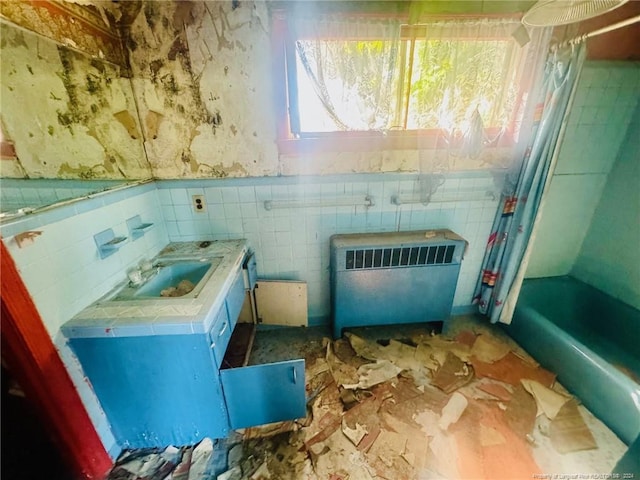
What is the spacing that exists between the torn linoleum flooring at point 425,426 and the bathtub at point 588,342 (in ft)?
0.32

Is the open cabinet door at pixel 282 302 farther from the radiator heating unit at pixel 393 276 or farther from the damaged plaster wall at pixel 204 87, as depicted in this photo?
the damaged plaster wall at pixel 204 87

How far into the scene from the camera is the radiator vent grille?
5.75 feet

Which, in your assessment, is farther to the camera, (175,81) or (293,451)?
(175,81)

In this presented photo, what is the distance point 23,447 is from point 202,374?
0.74 m

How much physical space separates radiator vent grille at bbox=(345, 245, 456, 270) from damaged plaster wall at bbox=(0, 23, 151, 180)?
1542mm

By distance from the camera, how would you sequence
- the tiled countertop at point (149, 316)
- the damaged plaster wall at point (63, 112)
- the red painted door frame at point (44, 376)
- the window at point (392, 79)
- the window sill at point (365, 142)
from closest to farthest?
1. the red painted door frame at point (44, 376)
2. the tiled countertop at point (149, 316)
3. the damaged plaster wall at point (63, 112)
4. the window at point (392, 79)
5. the window sill at point (365, 142)

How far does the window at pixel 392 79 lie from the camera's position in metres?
1.45

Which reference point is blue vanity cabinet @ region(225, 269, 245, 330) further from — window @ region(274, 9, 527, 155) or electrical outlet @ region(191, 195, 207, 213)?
window @ region(274, 9, 527, 155)

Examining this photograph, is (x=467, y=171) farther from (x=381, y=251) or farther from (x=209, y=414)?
(x=209, y=414)

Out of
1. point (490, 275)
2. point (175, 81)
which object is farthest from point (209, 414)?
point (490, 275)

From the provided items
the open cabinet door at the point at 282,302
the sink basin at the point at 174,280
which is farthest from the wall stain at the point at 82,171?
the open cabinet door at the point at 282,302

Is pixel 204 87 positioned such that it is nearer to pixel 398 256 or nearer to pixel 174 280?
pixel 174 280

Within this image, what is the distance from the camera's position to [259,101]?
1574 mm

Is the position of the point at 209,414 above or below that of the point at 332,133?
below
